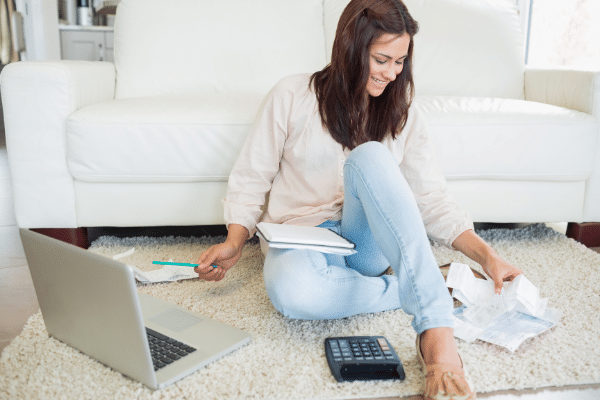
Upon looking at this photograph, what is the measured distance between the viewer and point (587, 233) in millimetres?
1681

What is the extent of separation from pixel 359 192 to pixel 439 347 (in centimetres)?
30

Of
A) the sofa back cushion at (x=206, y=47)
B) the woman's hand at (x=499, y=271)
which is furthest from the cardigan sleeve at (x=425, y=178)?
the sofa back cushion at (x=206, y=47)

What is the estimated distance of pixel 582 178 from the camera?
1.59 meters

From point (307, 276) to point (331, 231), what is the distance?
0.12 m

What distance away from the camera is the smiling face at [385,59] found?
1.03 m

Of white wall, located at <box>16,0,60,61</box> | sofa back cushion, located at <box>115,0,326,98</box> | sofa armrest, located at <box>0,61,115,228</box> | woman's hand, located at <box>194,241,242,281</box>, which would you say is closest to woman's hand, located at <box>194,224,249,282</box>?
woman's hand, located at <box>194,241,242,281</box>

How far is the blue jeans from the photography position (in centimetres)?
90

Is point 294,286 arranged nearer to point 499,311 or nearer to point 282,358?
point 282,358

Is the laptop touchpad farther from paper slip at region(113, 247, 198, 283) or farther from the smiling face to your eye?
the smiling face

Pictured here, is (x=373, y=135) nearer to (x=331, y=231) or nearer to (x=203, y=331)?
(x=331, y=231)

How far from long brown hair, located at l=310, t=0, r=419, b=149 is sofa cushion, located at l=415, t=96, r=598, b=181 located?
0.38 meters

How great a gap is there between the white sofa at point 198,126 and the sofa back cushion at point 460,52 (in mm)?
Result: 47

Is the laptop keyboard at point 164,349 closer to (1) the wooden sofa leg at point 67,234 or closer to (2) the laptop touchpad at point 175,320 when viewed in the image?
(2) the laptop touchpad at point 175,320

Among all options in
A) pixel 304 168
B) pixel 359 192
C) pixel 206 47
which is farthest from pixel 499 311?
pixel 206 47
